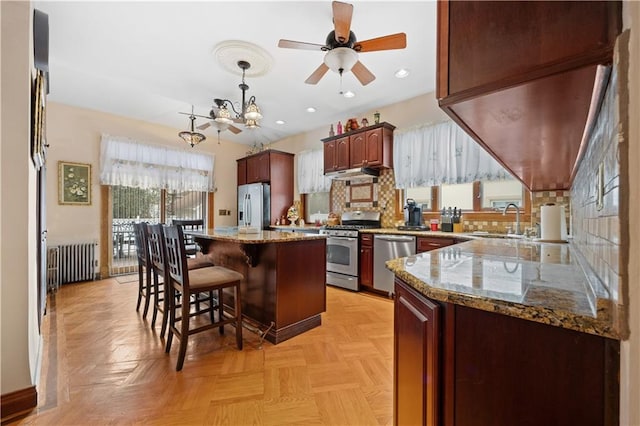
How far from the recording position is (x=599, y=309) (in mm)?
555

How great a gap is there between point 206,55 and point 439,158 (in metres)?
3.10

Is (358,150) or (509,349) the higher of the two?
(358,150)

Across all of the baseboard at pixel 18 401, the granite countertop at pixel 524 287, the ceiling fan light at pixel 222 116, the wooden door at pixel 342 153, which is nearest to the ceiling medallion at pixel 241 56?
the ceiling fan light at pixel 222 116

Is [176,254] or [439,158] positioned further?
[439,158]

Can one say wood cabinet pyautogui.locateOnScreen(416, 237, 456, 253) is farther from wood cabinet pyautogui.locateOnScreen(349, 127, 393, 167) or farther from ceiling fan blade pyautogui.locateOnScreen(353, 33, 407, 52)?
ceiling fan blade pyautogui.locateOnScreen(353, 33, 407, 52)

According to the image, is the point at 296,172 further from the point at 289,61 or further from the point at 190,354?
the point at 190,354

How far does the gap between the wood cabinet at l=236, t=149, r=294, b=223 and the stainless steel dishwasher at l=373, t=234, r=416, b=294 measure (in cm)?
262

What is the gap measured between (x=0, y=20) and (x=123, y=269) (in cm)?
442

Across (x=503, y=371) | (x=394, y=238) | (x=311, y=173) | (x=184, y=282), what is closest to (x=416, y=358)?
(x=503, y=371)

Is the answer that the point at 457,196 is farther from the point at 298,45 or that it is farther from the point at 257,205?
the point at 257,205

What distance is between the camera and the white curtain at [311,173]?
5250 millimetres

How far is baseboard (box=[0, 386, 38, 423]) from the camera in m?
1.41

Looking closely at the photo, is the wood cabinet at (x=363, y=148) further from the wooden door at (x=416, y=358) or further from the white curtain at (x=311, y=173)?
the wooden door at (x=416, y=358)

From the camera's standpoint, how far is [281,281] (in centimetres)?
234
